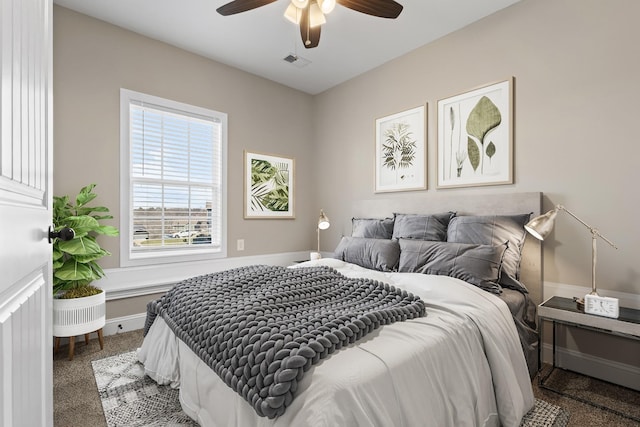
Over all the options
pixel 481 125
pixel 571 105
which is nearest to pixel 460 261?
pixel 481 125

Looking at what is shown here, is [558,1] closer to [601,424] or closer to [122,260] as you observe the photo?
[601,424]

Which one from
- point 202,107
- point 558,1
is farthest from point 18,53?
point 558,1

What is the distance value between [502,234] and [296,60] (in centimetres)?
269

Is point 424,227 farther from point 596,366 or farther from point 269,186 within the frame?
point 269,186

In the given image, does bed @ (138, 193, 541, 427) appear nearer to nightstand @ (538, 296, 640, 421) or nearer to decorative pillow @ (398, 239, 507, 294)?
decorative pillow @ (398, 239, 507, 294)

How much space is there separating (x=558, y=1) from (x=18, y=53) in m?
3.26

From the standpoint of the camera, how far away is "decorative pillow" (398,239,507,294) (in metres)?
2.13

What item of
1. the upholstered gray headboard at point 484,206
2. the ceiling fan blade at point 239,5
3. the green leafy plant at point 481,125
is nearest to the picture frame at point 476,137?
the green leafy plant at point 481,125

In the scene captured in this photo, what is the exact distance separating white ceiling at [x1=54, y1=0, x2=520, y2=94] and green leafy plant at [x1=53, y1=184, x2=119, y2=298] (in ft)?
5.22

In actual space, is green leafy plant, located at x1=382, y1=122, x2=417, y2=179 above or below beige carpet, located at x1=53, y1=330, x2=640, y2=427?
above

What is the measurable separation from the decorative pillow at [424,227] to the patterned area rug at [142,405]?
1.34 metres

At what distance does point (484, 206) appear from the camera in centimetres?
273

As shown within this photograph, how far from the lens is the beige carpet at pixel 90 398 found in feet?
5.68

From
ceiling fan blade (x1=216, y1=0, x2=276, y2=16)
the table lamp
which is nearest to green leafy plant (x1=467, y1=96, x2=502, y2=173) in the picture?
the table lamp
